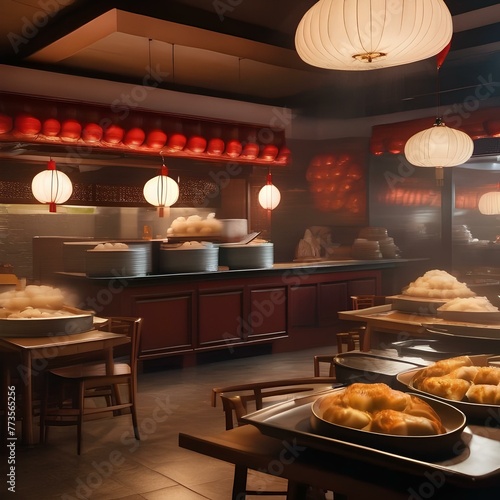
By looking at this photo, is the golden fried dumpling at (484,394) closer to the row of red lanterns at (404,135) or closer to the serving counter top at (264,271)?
the serving counter top at (264,271)

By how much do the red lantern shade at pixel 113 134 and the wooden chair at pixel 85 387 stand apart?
3516 millimetres

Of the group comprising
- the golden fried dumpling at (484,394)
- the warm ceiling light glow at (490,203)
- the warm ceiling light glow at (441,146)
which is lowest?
the golden fried dumpling at (484,394)

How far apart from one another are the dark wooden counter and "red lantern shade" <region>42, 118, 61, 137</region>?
178 centimetres

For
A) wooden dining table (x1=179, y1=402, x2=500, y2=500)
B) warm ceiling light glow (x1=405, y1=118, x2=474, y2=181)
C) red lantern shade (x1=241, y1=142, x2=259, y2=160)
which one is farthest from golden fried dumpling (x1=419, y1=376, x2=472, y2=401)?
red lantern shade (x1=241, y1=142, x2=259, y2=160)

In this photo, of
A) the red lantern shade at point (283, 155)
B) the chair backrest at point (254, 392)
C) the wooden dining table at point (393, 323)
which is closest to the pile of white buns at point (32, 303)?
the wooden dining table at point (393, 323)

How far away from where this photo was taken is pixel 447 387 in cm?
181

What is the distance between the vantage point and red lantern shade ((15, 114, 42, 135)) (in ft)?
24.4

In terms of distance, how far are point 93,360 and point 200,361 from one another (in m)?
2.19

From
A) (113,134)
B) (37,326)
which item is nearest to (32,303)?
(37,326)

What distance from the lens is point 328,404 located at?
5.43 ft

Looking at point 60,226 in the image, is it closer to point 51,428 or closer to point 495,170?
point 51,428

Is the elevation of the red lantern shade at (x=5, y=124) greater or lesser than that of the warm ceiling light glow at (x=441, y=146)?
greater

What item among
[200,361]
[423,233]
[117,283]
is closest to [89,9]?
[117,283]

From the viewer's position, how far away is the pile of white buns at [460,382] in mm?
1749
